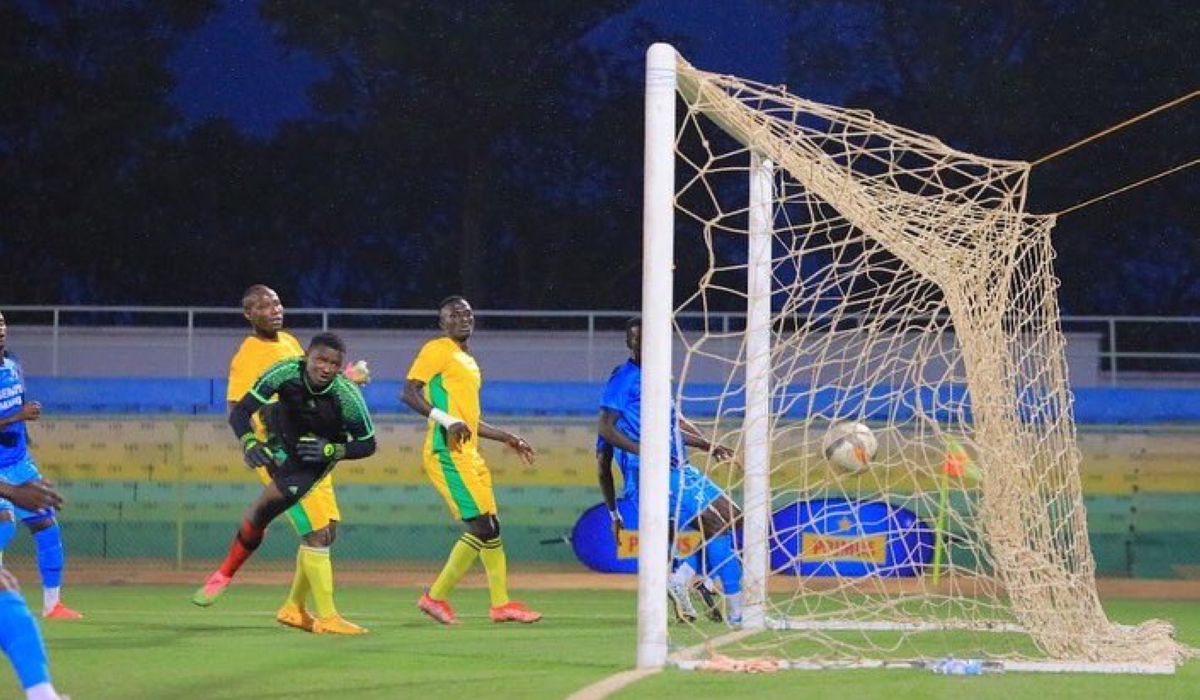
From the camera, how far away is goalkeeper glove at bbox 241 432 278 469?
9812 millimetres

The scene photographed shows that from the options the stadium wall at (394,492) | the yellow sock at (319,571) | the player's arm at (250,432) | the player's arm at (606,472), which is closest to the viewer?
the player's arm at (250,432)

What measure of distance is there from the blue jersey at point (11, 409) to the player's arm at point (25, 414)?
6.0 inches

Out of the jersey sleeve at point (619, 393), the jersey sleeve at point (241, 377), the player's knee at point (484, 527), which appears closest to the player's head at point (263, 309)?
the jersey sleeve at point (241, 377)

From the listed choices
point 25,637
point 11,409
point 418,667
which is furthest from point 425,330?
point 25,637

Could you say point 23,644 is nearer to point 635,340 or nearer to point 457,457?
point 457,457

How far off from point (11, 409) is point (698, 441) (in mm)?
4484

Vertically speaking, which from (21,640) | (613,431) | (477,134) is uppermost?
(477,134)

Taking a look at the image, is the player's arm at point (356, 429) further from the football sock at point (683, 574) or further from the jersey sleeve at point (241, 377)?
the football sock at point (683, 574)

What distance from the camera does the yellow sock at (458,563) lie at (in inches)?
436

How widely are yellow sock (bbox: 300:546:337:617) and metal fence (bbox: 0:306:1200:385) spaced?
11439 mm

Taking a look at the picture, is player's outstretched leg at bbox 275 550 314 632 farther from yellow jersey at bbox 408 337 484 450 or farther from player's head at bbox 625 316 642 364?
player's head at bbox 625 316 642 364

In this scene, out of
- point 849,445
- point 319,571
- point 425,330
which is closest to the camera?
point 319,571

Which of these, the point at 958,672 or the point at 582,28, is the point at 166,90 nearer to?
the point at 582,28

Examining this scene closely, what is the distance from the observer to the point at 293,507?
10.3m
